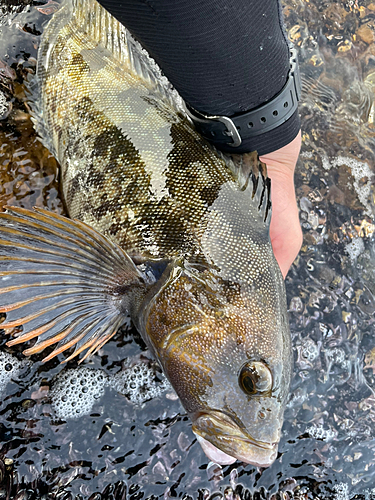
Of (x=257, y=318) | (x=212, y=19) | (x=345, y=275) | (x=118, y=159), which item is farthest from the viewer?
(x=345, y=275)

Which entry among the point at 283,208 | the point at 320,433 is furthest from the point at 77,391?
the point at 283,208

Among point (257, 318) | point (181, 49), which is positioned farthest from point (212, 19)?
point (257, 318)

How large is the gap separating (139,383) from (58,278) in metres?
1.13

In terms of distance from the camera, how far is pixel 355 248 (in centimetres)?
362

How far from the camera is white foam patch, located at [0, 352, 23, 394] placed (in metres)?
2.88

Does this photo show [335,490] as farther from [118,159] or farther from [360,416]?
[118,159]

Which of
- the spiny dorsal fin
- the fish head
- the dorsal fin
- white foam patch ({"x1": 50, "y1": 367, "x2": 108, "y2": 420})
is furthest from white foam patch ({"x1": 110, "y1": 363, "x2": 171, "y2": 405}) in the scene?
the dorsal fin

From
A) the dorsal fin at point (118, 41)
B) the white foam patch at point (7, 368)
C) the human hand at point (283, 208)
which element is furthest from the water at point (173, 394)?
the dorsal fin at point (118, 41)

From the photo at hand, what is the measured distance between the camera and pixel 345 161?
3822 millimetres

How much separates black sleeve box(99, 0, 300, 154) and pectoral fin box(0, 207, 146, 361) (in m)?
0.96

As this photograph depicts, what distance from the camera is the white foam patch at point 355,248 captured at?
3.60 meters

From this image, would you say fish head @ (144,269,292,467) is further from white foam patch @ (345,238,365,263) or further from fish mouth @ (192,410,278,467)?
white foam patch @ (345,238,365,263)

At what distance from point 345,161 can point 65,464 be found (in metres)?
3.37

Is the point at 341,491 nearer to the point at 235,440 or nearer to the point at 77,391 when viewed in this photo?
the point at 235,440
